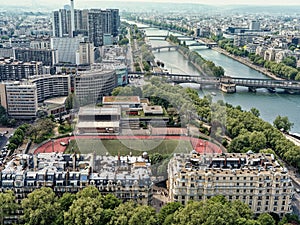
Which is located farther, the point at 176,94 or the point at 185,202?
the point at 176,94

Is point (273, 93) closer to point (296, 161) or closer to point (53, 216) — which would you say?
point (296, 161)

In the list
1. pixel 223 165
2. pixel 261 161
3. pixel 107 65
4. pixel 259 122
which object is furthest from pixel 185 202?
pixel 107 65

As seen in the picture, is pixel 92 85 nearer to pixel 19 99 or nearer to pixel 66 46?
pixel 19 99

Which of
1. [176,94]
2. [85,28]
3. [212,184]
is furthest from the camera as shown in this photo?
[85,28]

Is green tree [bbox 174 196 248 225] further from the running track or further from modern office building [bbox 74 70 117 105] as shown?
modern office building [bbox 74 70 117 105]

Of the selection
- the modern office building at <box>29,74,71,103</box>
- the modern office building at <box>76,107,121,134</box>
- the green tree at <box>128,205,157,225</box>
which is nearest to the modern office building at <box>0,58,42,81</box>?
the modern office building at <box>29,74,71,103</box>

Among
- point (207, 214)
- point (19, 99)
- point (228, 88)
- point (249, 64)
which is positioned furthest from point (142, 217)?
point (249, 64)

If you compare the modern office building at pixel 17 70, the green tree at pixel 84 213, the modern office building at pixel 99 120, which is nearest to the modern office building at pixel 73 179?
the green tree at pixel 84 213

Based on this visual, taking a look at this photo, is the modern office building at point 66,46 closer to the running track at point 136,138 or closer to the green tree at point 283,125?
the running track at point 136,138
